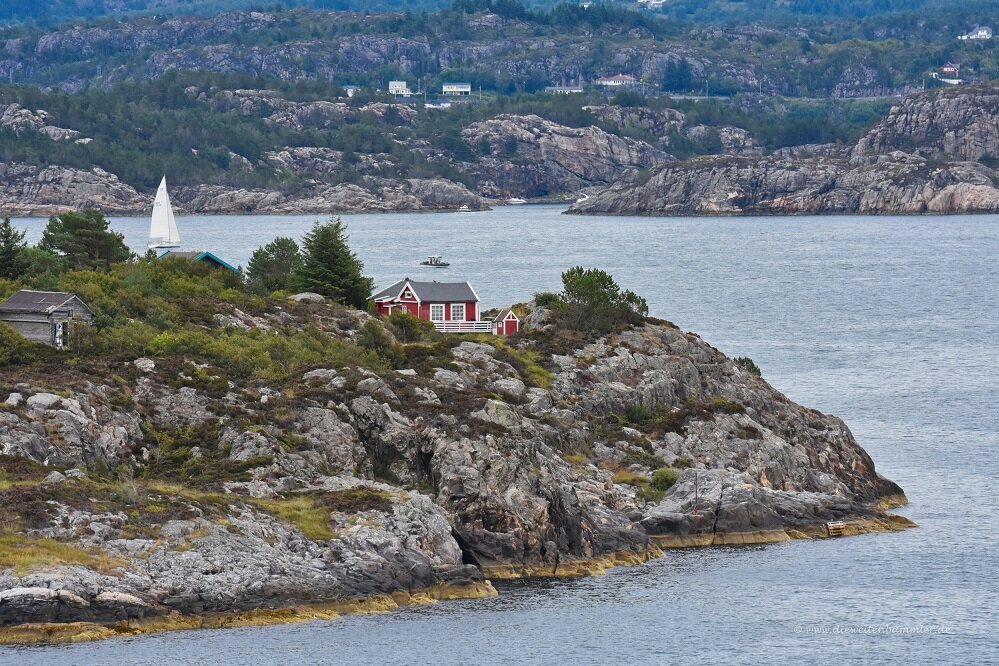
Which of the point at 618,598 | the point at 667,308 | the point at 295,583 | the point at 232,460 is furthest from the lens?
the point at 667,308

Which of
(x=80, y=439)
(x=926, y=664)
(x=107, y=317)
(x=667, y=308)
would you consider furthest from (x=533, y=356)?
(x=667, y=308)

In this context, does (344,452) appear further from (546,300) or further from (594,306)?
(546,300)

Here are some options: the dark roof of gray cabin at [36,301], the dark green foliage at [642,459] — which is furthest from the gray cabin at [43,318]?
the dark green foliage at [642,459]

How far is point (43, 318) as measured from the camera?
80.9 metres

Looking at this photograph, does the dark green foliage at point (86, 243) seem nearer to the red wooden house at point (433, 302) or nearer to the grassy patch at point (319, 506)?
the red wooden house at point (433, 302)

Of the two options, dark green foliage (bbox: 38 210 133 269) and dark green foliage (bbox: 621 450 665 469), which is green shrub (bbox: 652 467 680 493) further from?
dark green foliage (bbox: 38 210 133 269)

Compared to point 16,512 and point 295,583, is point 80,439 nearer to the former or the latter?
point 16,512

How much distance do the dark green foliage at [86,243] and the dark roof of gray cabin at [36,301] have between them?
2080cm

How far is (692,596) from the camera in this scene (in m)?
67.1

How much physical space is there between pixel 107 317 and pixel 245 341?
6.89 m

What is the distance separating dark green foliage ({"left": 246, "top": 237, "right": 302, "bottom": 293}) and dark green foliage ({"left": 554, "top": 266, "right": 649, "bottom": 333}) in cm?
1885

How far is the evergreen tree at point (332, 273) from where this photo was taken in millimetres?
100625

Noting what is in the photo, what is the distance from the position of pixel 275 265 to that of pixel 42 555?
55784mm

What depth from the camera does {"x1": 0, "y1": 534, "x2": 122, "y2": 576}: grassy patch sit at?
57.2 metres
